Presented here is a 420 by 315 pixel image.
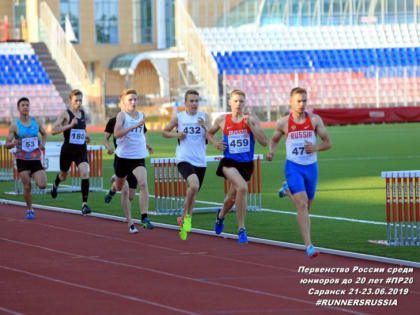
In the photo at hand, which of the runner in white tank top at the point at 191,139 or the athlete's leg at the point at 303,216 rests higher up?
the runner in white tank top at the point at 191,139

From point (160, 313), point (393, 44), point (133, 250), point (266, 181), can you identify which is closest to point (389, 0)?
point (393, 44)

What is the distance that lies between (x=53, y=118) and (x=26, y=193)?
3200cm

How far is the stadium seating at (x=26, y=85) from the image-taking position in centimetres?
4694

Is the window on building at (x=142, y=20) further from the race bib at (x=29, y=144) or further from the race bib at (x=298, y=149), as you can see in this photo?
the race bib at (x=298, y=149)

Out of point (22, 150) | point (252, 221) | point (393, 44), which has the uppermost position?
point (393, 44)

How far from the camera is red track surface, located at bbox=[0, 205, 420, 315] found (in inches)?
327

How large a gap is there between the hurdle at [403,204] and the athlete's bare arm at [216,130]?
199 cm

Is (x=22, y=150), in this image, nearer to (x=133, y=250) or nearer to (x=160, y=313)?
(x=133, y=250)

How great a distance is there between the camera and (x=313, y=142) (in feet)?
36.4

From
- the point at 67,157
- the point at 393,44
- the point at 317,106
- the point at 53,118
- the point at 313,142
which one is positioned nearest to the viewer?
the point at 313,142

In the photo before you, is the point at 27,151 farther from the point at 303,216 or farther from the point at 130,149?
the point at 303,216

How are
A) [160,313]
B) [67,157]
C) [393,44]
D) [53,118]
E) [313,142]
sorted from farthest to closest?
[393,44] → [53,118] → [67,157] → [313,142] → [160,313]

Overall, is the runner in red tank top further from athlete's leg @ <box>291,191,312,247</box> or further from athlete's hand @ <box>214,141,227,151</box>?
athlete's leg @ <box>291,191,312,247</box>

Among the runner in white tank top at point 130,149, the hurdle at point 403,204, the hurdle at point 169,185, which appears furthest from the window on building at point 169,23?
the hurdle at point 403,204
